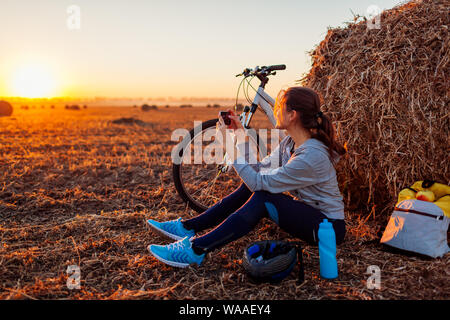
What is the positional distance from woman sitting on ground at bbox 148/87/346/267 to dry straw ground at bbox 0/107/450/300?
24 cm

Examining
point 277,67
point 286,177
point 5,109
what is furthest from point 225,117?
point 5,109

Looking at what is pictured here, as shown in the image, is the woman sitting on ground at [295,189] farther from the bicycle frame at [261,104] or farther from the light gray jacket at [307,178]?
the bicycle frame at [261,104]

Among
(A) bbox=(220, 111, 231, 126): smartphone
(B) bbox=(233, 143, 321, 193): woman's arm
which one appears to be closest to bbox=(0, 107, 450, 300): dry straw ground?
(B) bbox=(233, 143, 321, 193): woman's arm

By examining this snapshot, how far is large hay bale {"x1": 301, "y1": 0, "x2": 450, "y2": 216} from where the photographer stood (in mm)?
2936

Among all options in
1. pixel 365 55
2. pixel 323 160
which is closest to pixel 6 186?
pixel 323 160

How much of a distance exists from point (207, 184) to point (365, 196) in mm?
1954

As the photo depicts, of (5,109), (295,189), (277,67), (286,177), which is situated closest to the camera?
(286,177)

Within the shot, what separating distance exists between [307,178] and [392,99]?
1.24 metres

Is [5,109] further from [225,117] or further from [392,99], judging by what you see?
[392,99]

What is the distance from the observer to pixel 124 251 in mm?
3061

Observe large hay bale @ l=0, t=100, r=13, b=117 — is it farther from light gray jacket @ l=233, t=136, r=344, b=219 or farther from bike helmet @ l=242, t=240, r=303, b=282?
bike helmet @ l=242, t=240, r=303, b=282

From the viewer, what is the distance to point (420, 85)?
296cm

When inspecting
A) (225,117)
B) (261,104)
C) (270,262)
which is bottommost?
(270,262)

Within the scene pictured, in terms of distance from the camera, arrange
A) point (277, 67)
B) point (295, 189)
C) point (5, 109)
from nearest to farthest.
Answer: point (295, 189) < point (277, 67) < point (5, 109)
